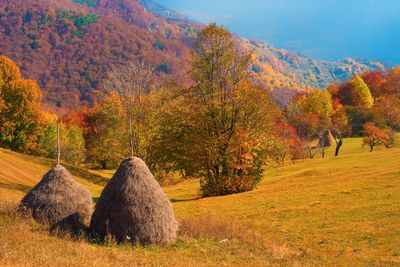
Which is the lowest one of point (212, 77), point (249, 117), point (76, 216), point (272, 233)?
point (272, 233)

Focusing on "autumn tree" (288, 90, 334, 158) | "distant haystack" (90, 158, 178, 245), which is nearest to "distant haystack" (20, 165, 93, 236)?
"distant haystack" (90, 158, 178, 245)

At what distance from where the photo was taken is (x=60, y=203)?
79.8 ft

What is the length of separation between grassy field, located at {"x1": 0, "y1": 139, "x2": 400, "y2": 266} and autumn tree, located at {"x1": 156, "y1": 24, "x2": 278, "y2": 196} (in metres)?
3.74

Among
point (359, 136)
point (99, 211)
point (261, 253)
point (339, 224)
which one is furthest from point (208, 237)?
point (359, 136)

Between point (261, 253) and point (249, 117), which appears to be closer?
point (261, 253)

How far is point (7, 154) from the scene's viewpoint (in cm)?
5619

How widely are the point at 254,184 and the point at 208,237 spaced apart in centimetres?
2265

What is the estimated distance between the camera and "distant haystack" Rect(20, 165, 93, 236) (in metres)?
23.1

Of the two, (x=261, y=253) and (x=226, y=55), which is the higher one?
(x=226, y=55)

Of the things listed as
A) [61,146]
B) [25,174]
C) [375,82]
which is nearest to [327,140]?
[61,146]

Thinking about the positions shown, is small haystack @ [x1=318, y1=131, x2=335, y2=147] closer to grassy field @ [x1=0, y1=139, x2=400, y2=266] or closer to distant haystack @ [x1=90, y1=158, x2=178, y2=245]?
grassy field @ [x1=0, y1=139, x2=400, y2=266]

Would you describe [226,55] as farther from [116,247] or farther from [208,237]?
[116,247]

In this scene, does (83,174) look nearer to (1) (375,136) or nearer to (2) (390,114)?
(1) (375,136)

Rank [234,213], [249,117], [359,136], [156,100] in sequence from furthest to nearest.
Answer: [359,136] → [156,100] → [249,117] → [234,213]
